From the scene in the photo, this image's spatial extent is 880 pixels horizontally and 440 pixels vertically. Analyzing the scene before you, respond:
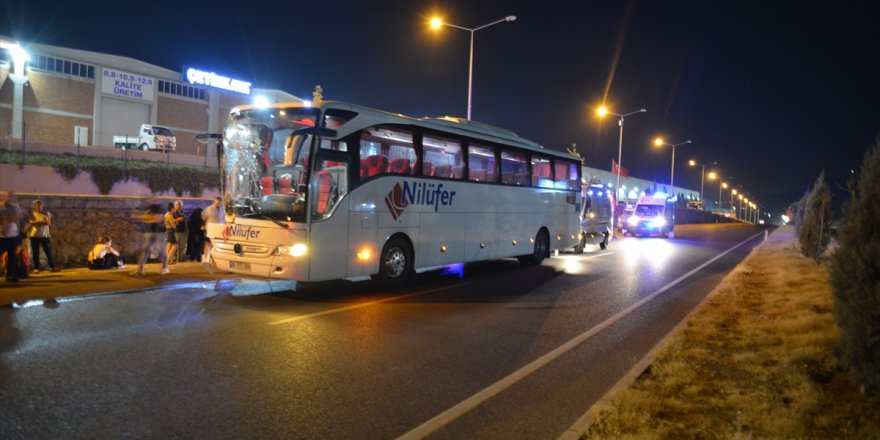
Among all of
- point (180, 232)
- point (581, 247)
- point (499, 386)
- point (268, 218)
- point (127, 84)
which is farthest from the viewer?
point (127, 84)

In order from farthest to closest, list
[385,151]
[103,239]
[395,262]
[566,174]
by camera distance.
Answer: [566,174], [103,239], [395,262], [385,151]

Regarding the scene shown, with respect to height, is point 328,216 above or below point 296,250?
above

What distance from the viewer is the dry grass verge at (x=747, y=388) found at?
4488 millimetres

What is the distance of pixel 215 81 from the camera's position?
170 feet

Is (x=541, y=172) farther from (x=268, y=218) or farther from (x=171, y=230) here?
(x=171, y=230)

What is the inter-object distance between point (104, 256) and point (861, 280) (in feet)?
45.7

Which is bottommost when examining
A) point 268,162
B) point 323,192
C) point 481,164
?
point 323,192

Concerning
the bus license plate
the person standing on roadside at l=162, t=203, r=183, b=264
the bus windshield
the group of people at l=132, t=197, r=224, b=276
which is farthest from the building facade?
the bus license plate

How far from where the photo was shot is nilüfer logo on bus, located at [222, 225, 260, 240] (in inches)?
407

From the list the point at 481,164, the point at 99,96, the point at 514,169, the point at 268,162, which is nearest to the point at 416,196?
the point at 481,164

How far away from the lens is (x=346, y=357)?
22.0ft

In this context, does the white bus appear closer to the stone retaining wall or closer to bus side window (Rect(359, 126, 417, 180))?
bus side window (Rect(359, 126, 417, 180))

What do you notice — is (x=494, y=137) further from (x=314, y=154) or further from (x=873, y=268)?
(x=873, y=268)

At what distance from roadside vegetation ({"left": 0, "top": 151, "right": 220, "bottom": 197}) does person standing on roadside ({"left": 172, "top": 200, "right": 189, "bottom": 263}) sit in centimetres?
968
